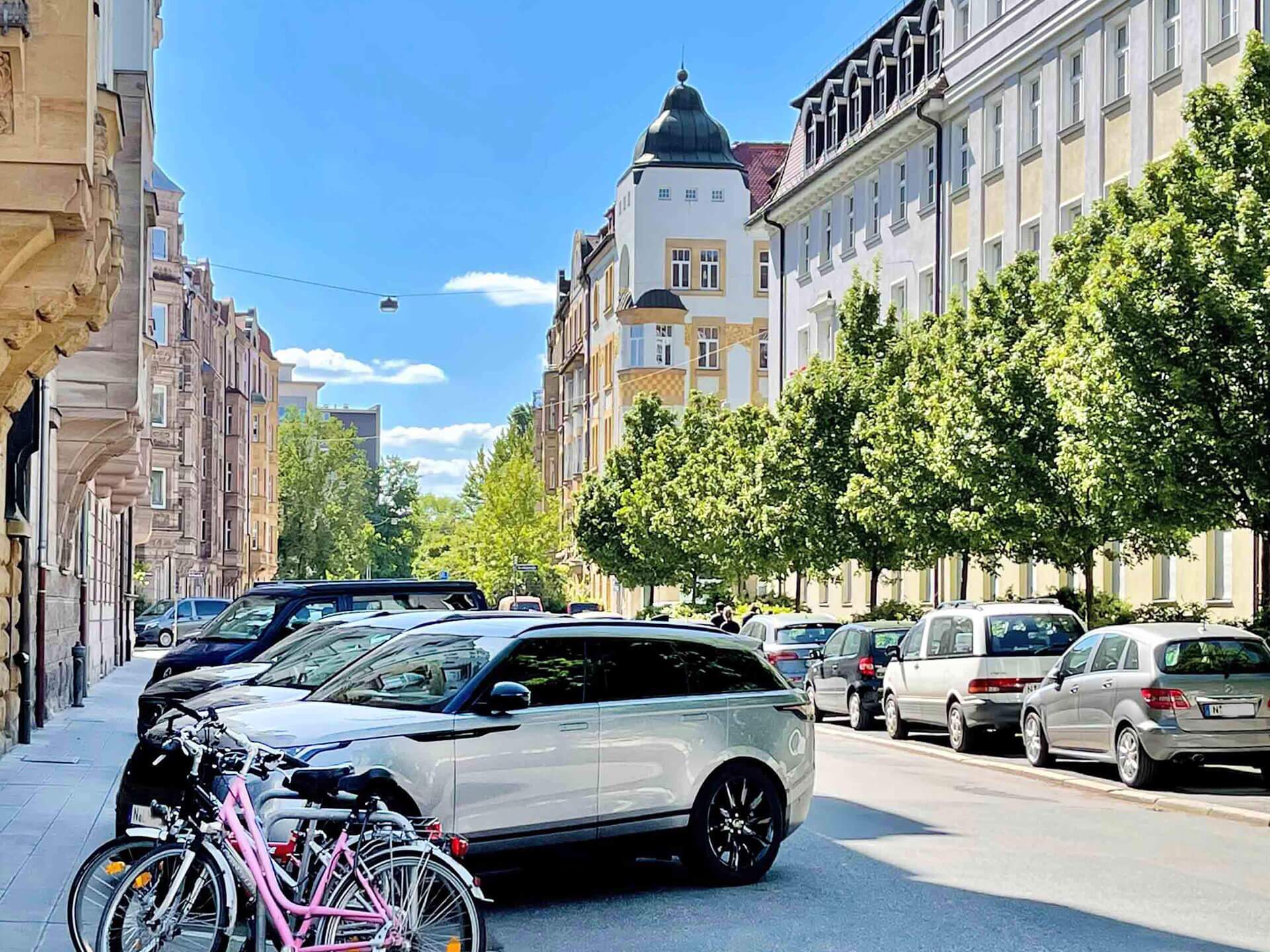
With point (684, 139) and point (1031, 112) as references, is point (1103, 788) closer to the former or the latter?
point (1031, 112)

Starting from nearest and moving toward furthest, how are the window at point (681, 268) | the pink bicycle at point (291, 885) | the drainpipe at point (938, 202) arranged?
the pink bicycle at point (291, 885)
the drainpipe at point (938, 202)
the window at point (681, 268)

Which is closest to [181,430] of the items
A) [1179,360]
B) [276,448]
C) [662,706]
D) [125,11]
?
[276,448]

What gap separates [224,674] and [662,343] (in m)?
68.0

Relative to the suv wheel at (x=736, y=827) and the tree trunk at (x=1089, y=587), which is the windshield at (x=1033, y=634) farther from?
the suv wheel at (x=736, y=827)

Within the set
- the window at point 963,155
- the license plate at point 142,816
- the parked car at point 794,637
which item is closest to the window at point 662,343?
the window at point 963,155

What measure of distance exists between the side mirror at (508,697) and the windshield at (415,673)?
28 centimetres

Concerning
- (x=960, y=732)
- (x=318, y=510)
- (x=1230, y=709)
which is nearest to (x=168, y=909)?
(x=1230, y=709)

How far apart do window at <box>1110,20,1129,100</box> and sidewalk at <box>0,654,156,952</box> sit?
71.1 ft

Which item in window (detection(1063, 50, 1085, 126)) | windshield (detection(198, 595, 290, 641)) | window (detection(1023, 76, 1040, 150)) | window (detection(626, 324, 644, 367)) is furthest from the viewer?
window (detection(626, 324, 644, 367))

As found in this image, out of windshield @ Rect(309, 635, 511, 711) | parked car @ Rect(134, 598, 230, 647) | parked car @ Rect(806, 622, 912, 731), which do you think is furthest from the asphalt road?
parked car @ Rect(134, 598, 230, 647)

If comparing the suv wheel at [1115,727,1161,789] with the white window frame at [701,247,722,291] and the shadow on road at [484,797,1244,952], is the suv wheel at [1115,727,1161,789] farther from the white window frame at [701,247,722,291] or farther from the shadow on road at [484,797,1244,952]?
the white window frame at [701,247,722,291]

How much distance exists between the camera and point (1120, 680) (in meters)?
19.0

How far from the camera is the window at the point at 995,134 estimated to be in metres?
41.7

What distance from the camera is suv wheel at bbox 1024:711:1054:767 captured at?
69.6 feet
